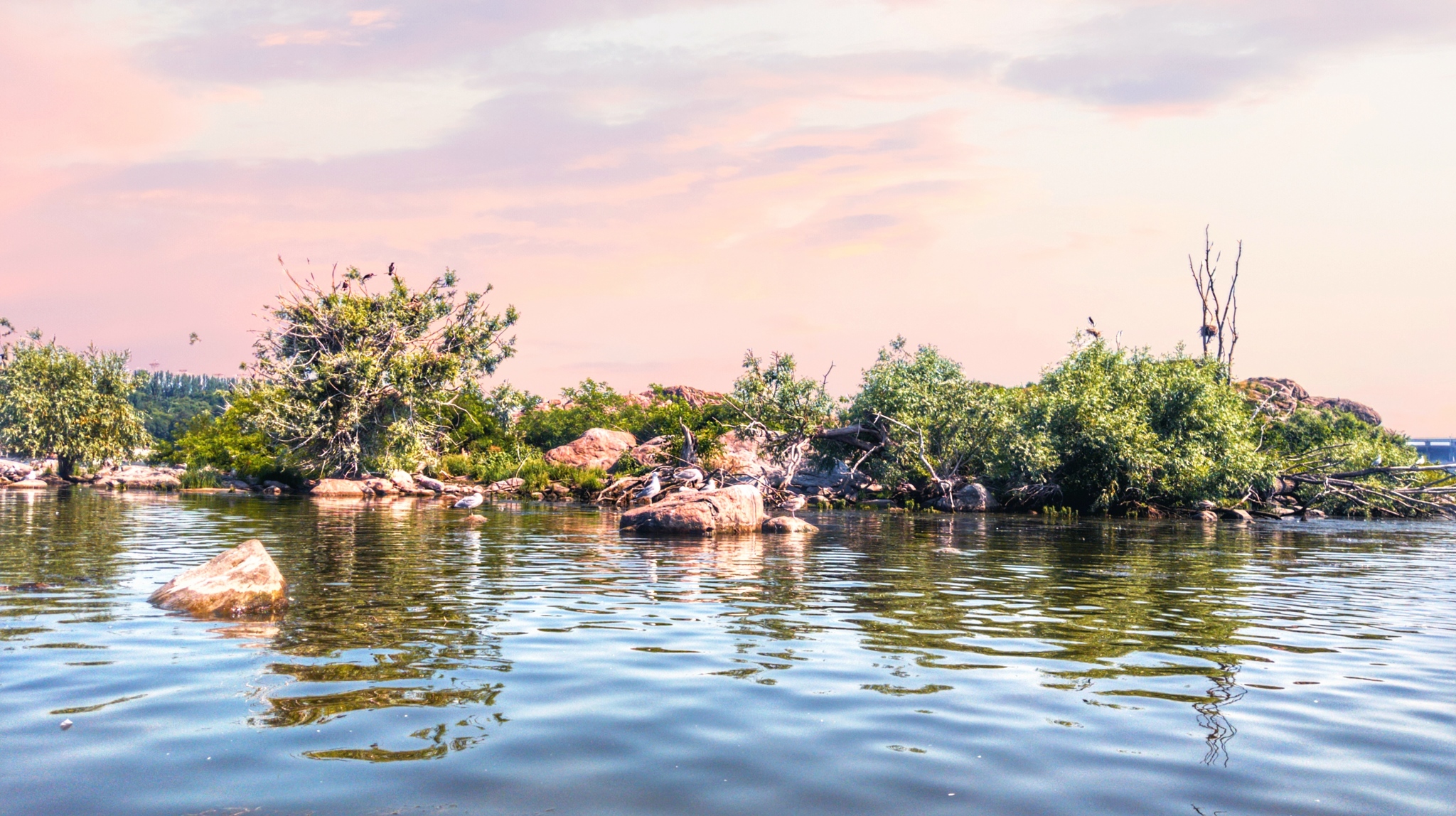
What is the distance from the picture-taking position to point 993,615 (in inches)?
425

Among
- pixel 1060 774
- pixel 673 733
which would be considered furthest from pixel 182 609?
pixel 1060 774

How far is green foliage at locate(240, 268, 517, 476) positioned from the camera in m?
44.5

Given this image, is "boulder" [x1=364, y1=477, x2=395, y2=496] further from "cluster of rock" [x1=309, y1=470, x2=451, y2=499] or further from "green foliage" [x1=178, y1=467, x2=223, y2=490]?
"green foliage" [x1=178, y1=467, x2=223, y2=490]

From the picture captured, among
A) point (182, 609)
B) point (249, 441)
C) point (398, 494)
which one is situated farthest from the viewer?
point (249, 441)

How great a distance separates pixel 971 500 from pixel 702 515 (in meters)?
19.6

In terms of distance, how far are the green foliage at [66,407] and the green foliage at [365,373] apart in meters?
22.9

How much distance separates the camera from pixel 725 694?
6.82 metres

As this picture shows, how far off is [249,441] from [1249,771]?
188 feet

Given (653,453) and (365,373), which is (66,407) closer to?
(365,373)

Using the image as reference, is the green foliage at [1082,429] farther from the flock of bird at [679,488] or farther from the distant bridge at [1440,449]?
the distant bridge at [1440,449]

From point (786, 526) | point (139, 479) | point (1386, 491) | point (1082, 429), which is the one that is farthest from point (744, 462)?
point (139, 479)

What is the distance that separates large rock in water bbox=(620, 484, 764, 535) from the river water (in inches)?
320

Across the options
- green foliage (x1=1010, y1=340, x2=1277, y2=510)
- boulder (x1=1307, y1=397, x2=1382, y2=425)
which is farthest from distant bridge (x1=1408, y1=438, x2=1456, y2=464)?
green foliage (x1=1010, y1=340, x2=1277, y2=510)

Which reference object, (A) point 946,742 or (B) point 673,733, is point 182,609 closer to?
(B) point 673,733
